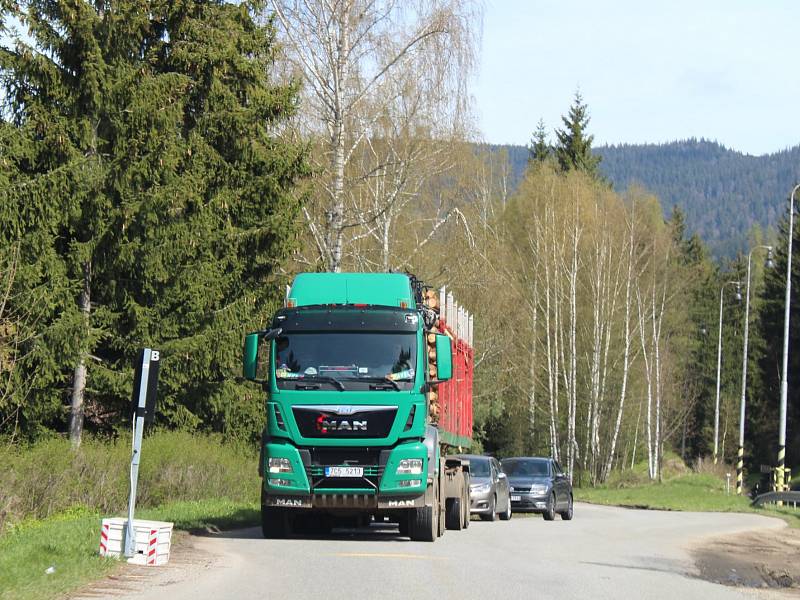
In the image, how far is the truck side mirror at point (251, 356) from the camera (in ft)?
56.4

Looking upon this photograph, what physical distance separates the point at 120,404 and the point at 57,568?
54.8 ft

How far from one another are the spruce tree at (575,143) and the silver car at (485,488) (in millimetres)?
54647

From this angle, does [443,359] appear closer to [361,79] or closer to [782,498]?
[361,79]

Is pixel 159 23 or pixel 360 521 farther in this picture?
pixel 159 23

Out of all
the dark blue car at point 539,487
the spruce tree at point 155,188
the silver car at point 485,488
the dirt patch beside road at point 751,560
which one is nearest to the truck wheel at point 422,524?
the dirt patch beside road at point 751,560

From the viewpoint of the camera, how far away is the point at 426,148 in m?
31.7

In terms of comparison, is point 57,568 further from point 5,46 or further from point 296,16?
point 296,16

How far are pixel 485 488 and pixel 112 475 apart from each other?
8619mm

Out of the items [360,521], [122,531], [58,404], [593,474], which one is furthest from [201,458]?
[593,474]

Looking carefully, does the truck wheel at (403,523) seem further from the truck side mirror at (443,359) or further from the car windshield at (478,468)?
the car windshield at (478,468)

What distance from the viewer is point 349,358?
17.1 meters

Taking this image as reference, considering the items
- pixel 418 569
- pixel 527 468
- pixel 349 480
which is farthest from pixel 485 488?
pixel 418 569

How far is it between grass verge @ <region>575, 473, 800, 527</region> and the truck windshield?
55.7 ft

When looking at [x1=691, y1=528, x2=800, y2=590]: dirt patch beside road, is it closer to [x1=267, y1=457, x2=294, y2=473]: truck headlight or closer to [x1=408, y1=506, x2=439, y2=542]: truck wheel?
[x1=408, y1=506, x2=439, y2=542]: truck wheel
